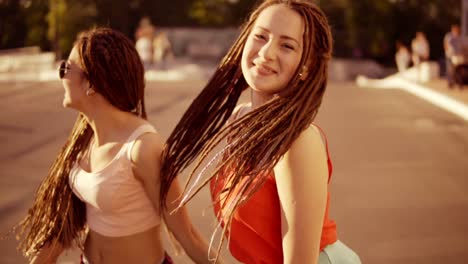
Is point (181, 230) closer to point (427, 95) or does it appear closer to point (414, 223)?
point (414, 223)

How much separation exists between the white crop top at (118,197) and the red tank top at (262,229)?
0.61 metres

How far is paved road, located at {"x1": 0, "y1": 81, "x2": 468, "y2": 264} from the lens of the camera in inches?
247

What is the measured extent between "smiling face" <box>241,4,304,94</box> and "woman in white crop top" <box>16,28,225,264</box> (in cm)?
65

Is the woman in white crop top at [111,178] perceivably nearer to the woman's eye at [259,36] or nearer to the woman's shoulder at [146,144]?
the woman's shoulder at [146,144]

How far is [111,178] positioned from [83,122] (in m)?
0.40

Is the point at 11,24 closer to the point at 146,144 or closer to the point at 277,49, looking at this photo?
the point at 146,144

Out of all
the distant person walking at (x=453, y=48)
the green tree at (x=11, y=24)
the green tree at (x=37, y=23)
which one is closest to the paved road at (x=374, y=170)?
the distant person walking at (x=453, y=48)

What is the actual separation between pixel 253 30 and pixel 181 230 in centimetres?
82

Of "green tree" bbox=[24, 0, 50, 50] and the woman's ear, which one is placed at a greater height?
the woman's ear

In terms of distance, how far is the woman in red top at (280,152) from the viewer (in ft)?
6.68

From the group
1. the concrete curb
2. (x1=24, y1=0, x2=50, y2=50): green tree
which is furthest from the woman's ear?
(x1=24, y1=0, x2=50, y2=50): green tree

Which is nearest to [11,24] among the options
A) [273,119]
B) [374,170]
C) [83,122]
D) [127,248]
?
[374,170]

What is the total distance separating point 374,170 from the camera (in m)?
9.48

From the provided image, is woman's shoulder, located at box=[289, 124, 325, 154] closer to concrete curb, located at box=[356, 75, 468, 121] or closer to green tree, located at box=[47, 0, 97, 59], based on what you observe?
concrete curb, located at box=[356, 75, 468, 121]
